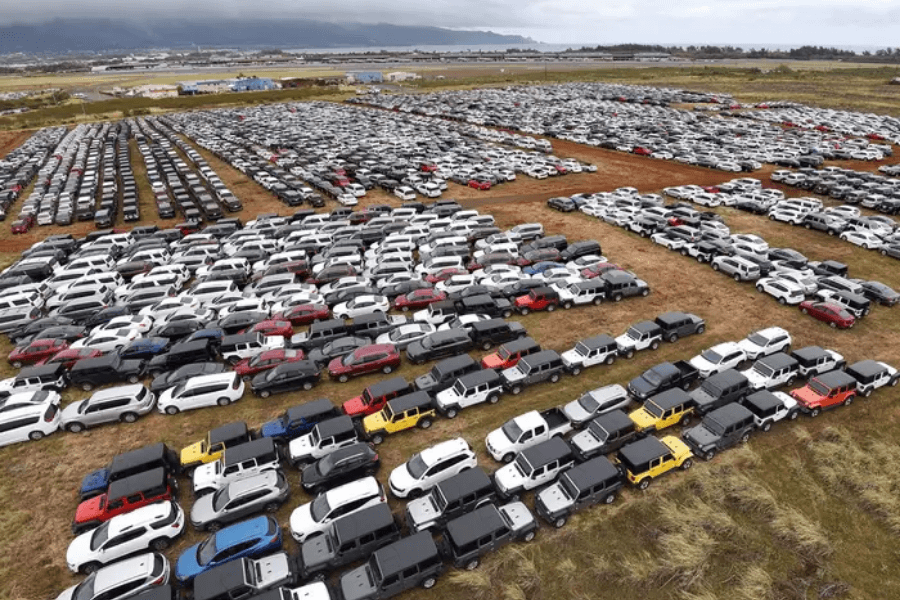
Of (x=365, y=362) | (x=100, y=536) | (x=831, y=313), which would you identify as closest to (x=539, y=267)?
(x=365, y=362)

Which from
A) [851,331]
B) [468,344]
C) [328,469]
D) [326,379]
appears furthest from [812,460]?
[326,379]

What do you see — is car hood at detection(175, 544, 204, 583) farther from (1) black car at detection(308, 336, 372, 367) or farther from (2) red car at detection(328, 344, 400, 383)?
(1) black car at detection(308, 336, 372, 367)

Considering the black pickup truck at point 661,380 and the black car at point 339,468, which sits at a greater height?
the black pickup truck at point 661,380

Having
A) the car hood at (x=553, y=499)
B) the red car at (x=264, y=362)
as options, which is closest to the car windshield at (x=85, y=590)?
the red car at (x=264, y=362)

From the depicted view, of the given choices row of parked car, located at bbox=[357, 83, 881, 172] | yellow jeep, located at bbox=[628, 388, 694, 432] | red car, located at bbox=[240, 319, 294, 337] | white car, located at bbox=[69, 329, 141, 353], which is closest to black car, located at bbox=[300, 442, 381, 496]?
red car, located at bbox=[240, 319, 294, 337]

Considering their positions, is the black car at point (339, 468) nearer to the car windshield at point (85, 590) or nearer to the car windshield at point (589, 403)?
the car windshield at point (85, 590)

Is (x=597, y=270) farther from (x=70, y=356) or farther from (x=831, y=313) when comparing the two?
(x=70, y=356)
